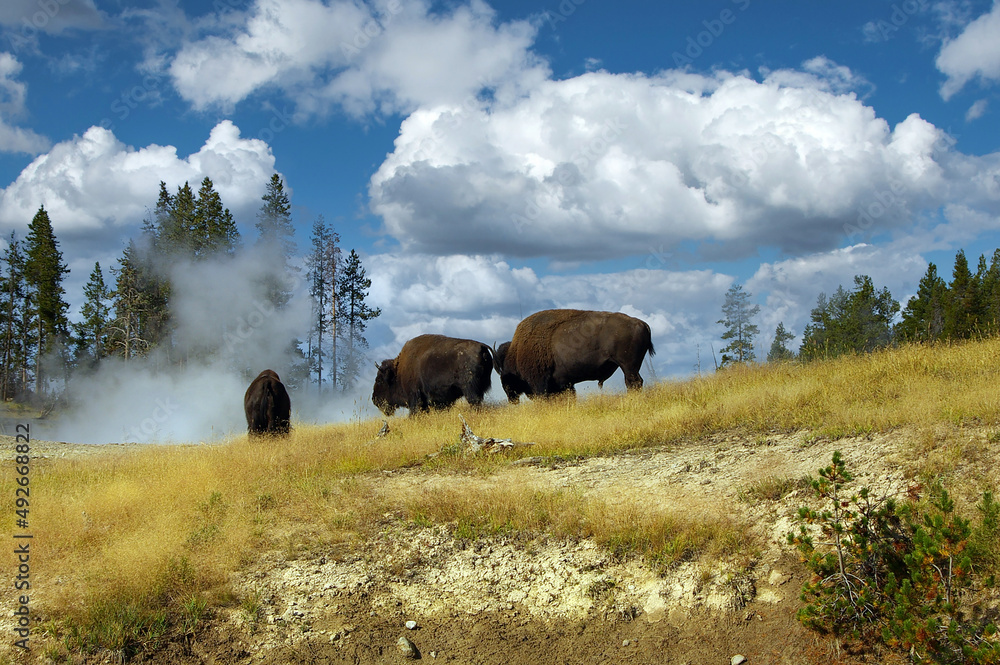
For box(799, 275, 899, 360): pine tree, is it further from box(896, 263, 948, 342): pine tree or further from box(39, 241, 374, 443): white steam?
box(39, 241, 374, 443): white steam

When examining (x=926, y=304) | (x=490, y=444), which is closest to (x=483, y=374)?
(x=490, y=444)

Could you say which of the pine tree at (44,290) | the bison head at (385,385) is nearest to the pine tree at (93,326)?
the pine tree at (44,290)

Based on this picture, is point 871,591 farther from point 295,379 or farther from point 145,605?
point 295,379

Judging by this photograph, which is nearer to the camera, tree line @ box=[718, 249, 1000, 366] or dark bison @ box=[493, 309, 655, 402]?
dark bison @ box=[493, 309, 655, 402]

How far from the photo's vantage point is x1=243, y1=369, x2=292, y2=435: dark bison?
1401 cm

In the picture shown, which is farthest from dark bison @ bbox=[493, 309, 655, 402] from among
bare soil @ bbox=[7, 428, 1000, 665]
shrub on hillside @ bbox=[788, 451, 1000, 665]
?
shrub on hillside @ bbox=[788, 451, 1000, 665]

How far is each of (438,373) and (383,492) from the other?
836 cm

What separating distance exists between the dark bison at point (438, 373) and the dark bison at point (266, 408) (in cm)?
311

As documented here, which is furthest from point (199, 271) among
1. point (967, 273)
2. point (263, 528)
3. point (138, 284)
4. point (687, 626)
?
point (967, 273)

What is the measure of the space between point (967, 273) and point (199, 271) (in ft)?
163

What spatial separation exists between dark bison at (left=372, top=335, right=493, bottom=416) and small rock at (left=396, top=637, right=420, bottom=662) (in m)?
10.3

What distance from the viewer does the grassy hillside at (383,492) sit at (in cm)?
588

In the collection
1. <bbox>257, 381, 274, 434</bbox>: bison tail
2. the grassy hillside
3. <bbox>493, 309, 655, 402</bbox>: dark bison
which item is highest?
<bbox>493, 309, 655, 402</bbox>: dark bison

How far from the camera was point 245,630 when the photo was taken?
554 centimetres
